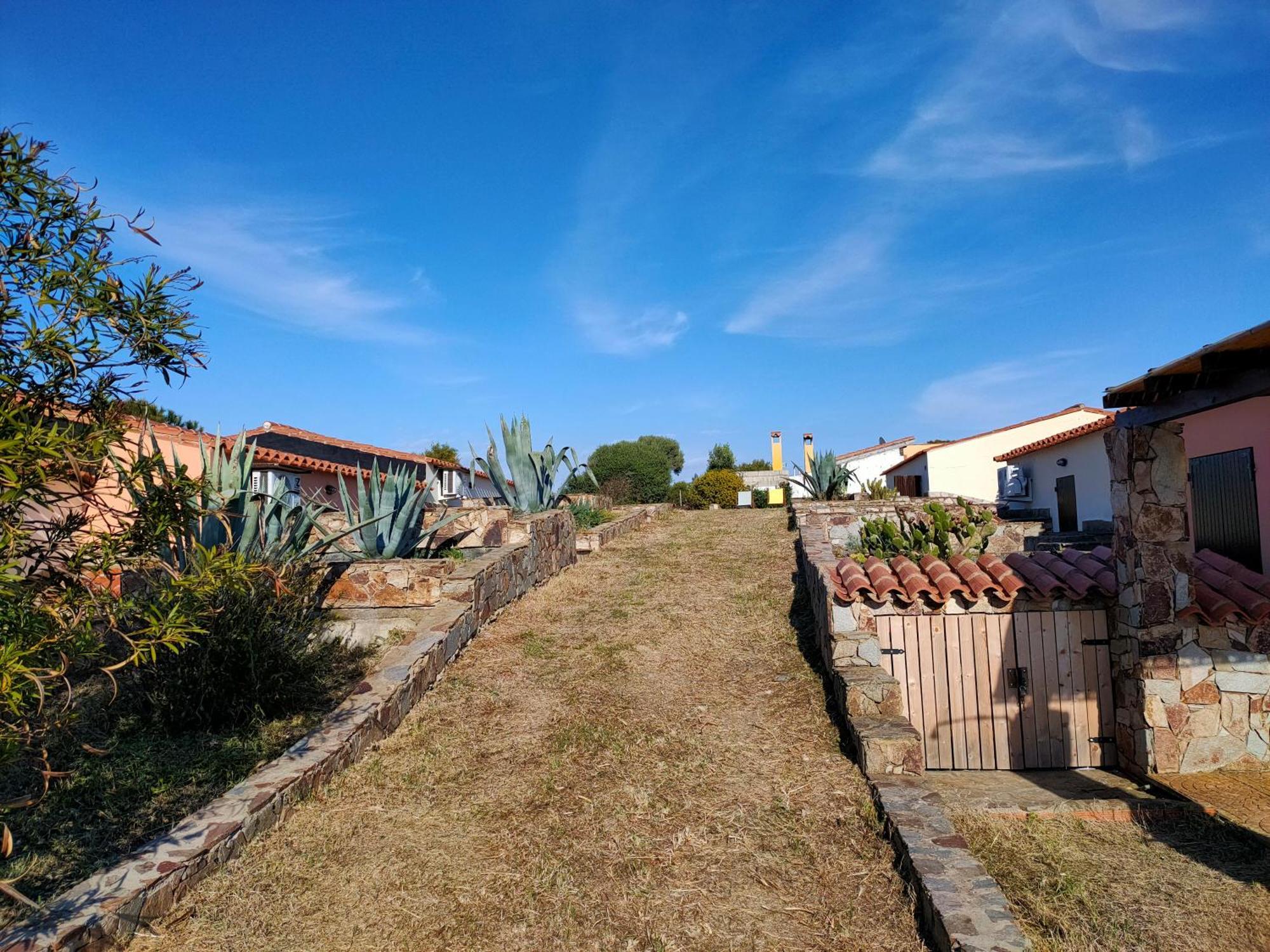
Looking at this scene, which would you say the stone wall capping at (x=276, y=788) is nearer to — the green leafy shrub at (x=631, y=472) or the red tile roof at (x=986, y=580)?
the red tile roof at (x=986, y=580)

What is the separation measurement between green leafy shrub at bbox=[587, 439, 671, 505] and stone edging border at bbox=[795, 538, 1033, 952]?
57.6 ft

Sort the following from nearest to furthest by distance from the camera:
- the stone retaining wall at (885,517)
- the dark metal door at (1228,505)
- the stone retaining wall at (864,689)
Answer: the stone retaining wall at (864,689) → the dark metal door at (1228,505) → the stone retaining wall at (885,517)

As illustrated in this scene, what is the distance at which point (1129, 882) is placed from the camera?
4242 mm

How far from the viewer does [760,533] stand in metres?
15.5

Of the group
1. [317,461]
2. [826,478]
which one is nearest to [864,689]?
[826,478]

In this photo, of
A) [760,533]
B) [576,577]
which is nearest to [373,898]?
[576,577]

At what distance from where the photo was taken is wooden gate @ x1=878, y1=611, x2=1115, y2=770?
21.4ft

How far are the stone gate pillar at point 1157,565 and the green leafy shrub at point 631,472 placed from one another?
1737 centimetres

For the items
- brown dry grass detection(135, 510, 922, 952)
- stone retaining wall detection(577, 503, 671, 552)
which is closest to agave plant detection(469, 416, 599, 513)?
stone retaining wall detection(577, 503, 671, 552)

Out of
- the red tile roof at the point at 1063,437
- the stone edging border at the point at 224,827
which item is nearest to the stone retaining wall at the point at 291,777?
the stone edging border at the point at 224,827

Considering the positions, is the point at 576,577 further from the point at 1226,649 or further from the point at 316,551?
the point at 1226,649

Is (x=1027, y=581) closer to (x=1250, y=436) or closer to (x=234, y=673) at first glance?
(x=1250, y=436)

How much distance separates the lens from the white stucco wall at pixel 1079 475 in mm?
15297

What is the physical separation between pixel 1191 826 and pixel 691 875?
343 centimetres
